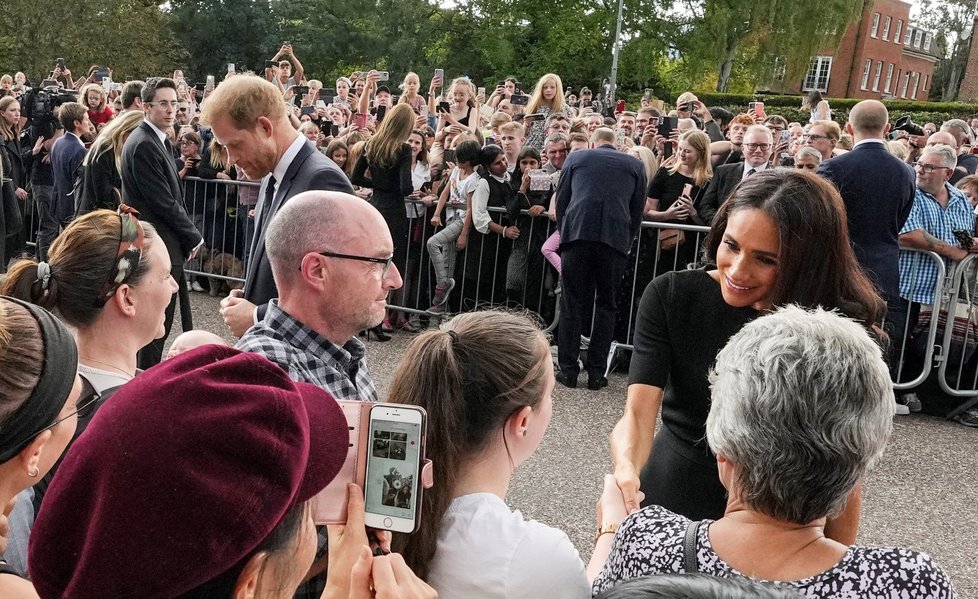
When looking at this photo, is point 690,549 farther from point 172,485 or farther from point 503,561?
point 172,485

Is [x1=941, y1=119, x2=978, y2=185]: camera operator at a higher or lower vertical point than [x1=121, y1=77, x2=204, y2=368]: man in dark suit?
higher

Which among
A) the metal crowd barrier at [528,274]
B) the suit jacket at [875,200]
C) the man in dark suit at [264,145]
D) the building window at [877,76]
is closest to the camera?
the man in dark suit at [264,145]

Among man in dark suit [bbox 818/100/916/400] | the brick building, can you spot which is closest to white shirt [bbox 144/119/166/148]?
man in dark suit [bbox 818/100/916/400]

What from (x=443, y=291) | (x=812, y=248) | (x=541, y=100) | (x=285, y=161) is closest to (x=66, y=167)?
(x=443, y=291)

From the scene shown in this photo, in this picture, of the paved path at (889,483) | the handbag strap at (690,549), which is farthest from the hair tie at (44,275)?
the paved path at (889,483)

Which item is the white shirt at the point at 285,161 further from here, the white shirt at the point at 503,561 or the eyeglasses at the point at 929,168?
the eyeglasses at the point at 929,168

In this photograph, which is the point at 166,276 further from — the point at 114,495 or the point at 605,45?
the point at 605,45

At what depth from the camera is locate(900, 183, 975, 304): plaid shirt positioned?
6.93 metres

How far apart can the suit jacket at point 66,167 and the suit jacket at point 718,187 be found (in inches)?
237

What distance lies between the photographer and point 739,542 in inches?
69.2

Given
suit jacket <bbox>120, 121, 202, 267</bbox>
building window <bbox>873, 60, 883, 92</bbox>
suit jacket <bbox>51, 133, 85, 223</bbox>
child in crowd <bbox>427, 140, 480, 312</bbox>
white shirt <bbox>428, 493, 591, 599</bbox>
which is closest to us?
white shirt <bbox>428, 493, 591, 599</bbox>

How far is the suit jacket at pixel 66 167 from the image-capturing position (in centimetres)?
902

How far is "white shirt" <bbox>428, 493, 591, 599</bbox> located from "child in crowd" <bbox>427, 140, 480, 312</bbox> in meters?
6.72

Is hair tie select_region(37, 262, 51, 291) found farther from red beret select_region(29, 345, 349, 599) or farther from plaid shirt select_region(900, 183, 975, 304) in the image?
plaid shirt select_region(900, 183, 975, 304)
